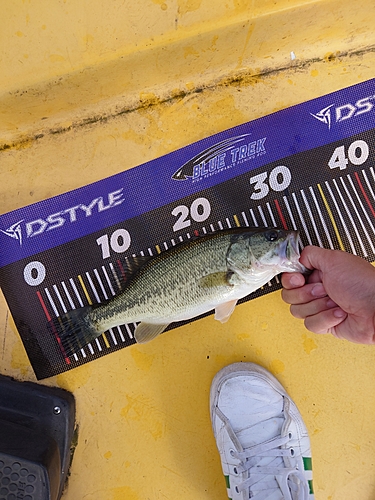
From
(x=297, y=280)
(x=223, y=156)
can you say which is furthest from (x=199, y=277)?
(x=223, y=156)

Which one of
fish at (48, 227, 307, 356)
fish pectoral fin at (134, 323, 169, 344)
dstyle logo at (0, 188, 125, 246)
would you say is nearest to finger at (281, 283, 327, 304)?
fish at (48, 227, 307, 356)

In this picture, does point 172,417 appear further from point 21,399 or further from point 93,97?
point 93,97

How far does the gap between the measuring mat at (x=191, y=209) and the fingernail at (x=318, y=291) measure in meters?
0.30

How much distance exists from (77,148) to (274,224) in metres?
1.31

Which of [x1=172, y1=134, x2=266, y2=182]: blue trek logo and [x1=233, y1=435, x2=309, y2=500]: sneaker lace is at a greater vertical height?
[x1=172, y1=134, x2=266, y2=182]: blue trek logo

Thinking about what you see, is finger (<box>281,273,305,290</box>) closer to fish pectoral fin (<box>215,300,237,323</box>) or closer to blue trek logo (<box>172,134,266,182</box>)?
fish pectoral fin (<box>215,300,237,323</box>)

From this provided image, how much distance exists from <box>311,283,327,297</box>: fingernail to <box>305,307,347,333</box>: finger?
91 mm

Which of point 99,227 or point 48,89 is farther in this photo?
point 99,227

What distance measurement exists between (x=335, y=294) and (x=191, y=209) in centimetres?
95

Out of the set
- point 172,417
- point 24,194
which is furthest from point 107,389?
point 24,194

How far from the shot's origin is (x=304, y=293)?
1954mm

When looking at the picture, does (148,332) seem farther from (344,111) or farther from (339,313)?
(344,111)

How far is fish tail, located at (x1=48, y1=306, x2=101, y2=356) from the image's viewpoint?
2.07m

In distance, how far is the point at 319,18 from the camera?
2.03 metres
